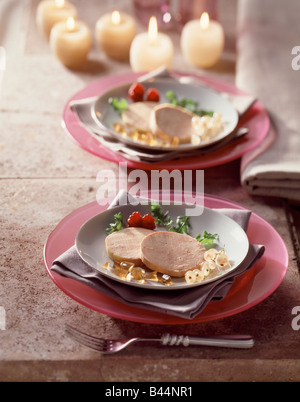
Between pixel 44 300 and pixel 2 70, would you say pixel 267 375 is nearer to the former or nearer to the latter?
pixel 44 300

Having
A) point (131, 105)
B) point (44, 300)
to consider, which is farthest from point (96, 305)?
point (131, 105)

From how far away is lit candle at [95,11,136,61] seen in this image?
1.74m

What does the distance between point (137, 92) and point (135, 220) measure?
19.4 inches

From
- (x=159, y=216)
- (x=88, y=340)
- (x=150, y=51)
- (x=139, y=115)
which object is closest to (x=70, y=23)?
(x=150, y=51)

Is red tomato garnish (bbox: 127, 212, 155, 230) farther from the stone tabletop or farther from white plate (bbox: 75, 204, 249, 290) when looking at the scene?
the stone tabletop

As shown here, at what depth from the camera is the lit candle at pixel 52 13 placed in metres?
1.80

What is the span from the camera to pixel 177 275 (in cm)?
94

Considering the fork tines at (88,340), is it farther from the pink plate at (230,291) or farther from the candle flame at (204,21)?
the candle flame at (204,21)

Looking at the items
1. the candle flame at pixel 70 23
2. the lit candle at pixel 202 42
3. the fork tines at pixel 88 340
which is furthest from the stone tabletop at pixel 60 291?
the lit candle at pixel 202 42

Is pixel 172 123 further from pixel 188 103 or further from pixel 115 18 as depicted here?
pixel 115 18

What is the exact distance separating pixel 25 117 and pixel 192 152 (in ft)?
1.41

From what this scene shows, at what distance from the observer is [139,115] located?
4.50 ft

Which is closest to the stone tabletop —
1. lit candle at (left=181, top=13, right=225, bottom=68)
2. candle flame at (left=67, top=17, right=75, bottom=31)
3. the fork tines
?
the fork tines

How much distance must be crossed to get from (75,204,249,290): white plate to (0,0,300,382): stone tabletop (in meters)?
0.07
